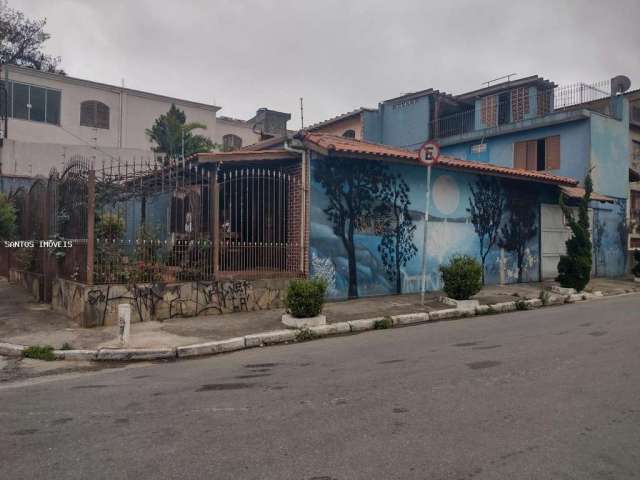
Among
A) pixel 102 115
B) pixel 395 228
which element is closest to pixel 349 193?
pixel 395 228

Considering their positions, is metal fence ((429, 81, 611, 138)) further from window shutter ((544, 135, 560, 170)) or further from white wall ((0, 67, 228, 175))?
white wall ((0, 67, 228, 175))

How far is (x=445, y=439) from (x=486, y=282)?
469 inches

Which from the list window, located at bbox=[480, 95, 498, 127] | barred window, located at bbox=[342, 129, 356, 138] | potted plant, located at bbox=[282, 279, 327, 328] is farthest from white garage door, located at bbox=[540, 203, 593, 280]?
barred window, located at bbox=[342, 129, 356, 138]

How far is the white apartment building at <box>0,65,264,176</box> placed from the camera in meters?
26.1

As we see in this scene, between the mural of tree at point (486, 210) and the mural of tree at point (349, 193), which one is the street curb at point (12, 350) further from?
the mural of tree at point (486, 210)

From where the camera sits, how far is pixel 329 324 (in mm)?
9047

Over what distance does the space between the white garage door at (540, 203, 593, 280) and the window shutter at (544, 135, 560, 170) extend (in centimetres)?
427

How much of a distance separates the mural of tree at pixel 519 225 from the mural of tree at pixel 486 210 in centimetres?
40

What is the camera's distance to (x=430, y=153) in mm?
10805

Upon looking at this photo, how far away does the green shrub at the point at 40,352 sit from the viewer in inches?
279

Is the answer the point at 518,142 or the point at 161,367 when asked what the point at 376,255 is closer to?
the point at 161,367

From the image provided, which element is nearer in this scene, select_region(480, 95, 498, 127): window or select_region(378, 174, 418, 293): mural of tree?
select_region(378, 174, 418, 293): mural of tree

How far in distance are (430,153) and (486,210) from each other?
4688mm

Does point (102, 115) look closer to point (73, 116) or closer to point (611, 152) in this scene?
point (73, 116)
